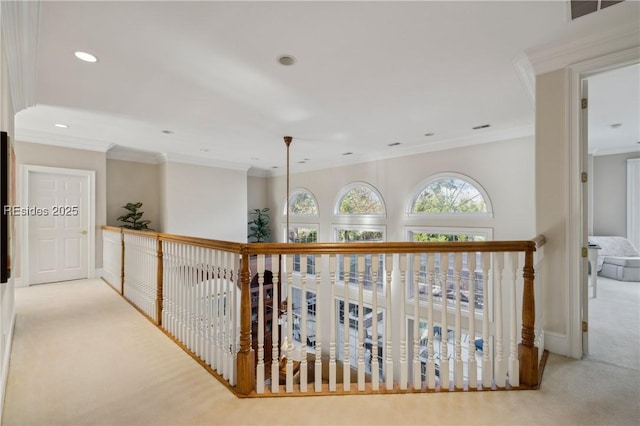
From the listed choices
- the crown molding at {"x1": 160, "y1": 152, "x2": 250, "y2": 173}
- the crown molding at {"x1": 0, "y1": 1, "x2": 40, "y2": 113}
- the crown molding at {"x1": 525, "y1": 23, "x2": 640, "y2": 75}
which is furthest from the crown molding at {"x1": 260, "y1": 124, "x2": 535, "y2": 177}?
the crown molding at {"x1": 0, "y1": 1, "x2": 40, "y2": 113}

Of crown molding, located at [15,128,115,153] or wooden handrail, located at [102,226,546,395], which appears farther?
crown molding, located at [15,128,115,153]

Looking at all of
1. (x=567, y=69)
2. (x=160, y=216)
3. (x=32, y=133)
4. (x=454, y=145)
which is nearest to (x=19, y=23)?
(x=32, y=133)

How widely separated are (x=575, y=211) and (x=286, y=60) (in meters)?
2.56

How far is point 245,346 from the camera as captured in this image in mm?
1840

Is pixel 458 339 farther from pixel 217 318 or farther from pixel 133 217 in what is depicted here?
pixel 133 217

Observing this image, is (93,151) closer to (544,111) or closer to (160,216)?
(160,216)

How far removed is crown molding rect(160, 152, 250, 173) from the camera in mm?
6243

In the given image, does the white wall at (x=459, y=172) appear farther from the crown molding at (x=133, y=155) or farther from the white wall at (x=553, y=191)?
the crown molding at (x=133, y=155)

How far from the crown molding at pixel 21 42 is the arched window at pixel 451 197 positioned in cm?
538

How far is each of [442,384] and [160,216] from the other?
6367 millimetres

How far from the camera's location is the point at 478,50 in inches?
91.4

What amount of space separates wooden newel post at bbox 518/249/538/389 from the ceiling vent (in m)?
1.58

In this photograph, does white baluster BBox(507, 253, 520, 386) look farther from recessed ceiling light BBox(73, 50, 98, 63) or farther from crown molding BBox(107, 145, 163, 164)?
crown molding BBox(107, 145, 163, 164)

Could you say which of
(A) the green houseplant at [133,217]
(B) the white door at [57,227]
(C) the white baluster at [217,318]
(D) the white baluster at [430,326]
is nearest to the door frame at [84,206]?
(B) the white door at [57,227]
